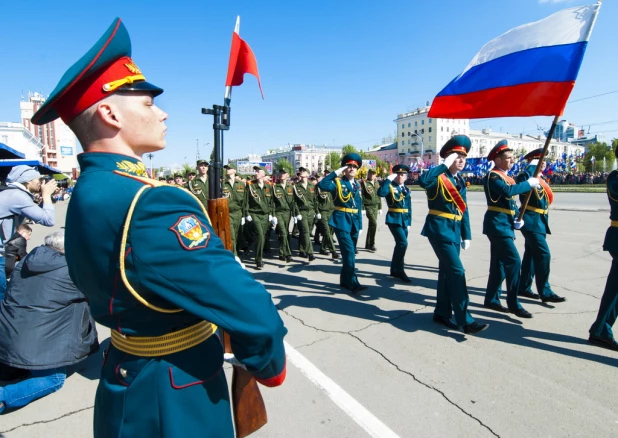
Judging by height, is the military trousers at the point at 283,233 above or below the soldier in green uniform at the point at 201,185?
below

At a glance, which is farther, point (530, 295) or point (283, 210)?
point (283, 210)

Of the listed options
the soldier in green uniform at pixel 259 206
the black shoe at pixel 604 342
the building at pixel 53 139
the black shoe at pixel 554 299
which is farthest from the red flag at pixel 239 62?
the building at pixel 53 139

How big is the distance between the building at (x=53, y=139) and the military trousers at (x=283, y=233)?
181ft

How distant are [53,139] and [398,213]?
108 metres

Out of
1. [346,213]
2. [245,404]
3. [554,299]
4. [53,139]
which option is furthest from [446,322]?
[53,139]

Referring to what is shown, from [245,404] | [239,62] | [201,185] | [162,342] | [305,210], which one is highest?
[239,62]

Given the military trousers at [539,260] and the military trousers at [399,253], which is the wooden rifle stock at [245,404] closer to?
the military trousers at [539,260]

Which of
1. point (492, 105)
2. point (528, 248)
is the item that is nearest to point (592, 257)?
point (528, 248)

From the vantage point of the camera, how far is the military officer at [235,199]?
8102 millimetres

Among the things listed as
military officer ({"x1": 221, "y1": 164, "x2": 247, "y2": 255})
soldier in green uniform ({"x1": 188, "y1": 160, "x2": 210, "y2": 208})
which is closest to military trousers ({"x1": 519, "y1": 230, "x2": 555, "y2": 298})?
military officer ({"x1": 221, "y1": 164, "x2": 247, "y2": 255})

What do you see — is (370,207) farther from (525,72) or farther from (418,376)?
(418,376)

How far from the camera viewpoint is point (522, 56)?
12.9ft

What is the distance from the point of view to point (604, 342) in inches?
142

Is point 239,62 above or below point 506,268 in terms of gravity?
above
